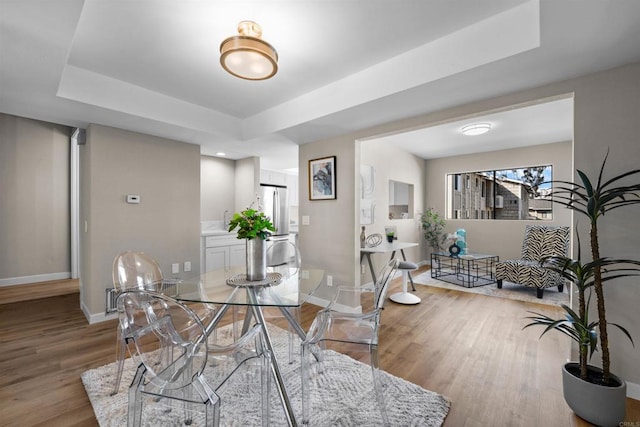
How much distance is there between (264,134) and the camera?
3545 mm

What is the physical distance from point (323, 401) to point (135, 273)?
5.67 feet

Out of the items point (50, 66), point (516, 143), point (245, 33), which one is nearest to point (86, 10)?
point (50, 66)

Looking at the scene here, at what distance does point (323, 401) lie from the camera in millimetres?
1854

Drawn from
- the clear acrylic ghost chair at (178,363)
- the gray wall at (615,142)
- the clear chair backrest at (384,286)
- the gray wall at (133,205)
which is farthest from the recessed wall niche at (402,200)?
the clear acrylic ghost chair at (178,363)

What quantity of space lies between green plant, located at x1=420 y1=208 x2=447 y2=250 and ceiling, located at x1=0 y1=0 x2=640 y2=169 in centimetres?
318

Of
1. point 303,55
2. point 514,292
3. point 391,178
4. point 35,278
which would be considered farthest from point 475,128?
point 35,278

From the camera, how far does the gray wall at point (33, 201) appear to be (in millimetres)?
4492

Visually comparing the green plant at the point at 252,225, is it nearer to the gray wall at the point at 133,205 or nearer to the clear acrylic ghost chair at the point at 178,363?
the clear acrylic ghost chair at the point at 178,363

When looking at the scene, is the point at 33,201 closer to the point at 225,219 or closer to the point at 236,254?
the point at 225,219

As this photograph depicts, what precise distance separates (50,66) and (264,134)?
1947mm

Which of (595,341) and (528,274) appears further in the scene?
(528,274)

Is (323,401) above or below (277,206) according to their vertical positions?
below

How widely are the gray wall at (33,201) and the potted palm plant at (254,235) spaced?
4.86 metres

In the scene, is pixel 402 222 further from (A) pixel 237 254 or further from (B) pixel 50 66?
(B) pixel 50 66
